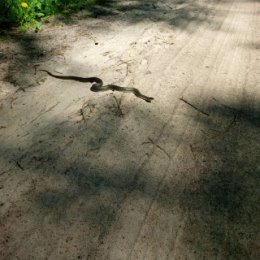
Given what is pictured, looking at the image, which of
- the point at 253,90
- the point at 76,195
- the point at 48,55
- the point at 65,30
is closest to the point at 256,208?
the point at 76,195

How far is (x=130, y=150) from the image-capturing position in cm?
230

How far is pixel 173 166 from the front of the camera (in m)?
2.18

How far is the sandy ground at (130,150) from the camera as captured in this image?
1717mm

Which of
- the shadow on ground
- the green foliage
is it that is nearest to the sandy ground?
the shadow on ground

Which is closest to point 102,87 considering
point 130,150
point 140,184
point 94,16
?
point 130,150

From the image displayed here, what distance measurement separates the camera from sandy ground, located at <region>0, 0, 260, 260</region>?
5.63 feet

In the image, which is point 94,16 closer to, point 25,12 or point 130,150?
point 25,12

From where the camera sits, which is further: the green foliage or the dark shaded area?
the green foliage

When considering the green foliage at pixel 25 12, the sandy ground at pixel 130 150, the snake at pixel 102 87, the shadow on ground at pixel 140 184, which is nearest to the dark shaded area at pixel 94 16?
the sandy ground at pixel 130 150

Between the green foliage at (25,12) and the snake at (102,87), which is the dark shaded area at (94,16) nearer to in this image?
the green foliage at (25,12)

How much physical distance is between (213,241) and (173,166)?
615 mm

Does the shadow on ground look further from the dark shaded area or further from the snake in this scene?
the dark shaded area

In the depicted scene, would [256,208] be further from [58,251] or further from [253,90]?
[253,90]

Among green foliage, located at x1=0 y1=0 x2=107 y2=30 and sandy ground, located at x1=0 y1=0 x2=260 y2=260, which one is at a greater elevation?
green foliage, located at x1=0 y1=0 x2=107 y2=30
